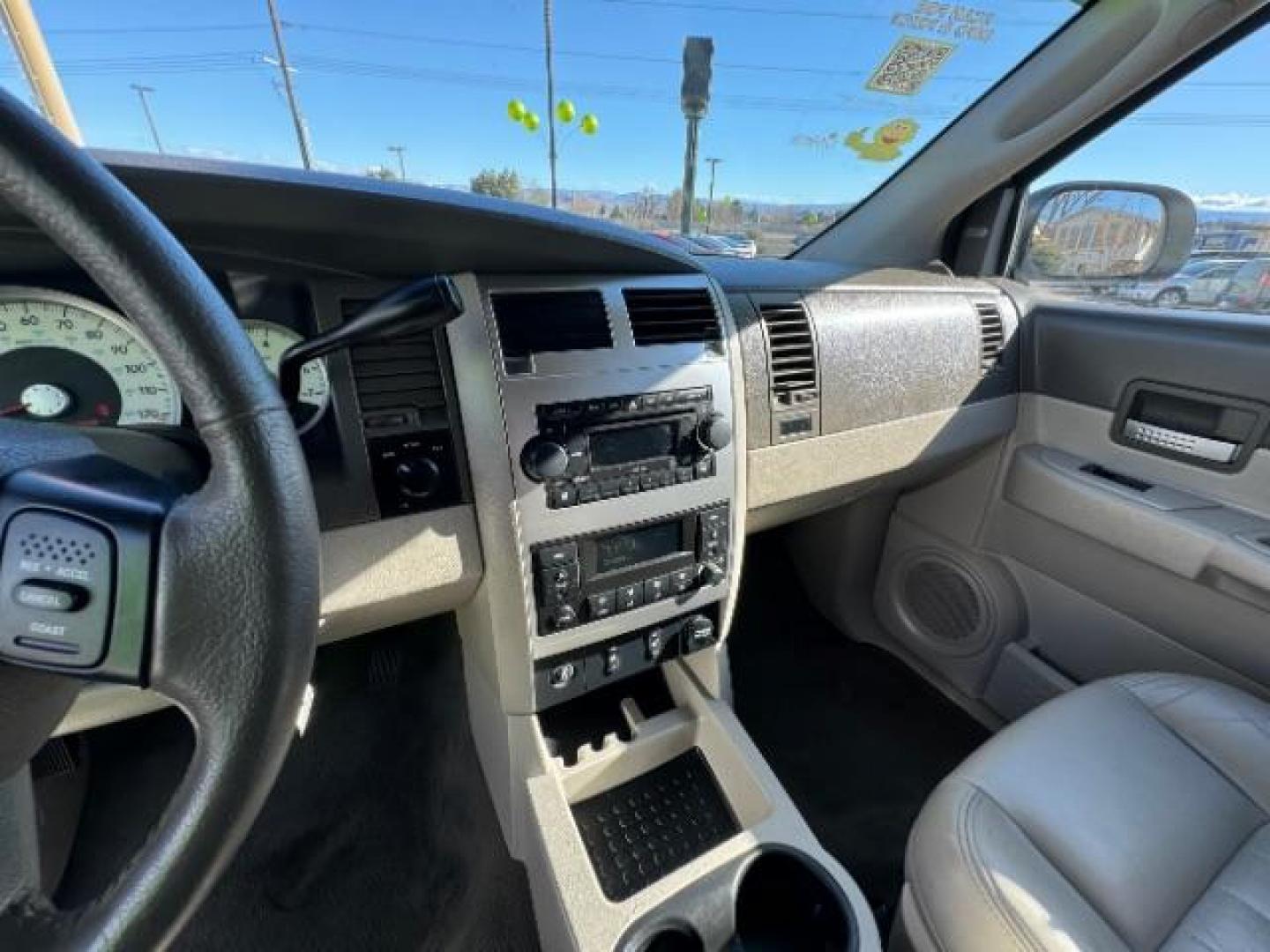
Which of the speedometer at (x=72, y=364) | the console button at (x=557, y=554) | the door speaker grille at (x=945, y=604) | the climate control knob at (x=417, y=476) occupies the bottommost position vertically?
the door speaker grille at (x=945, y=604)

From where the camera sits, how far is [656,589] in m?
1.18

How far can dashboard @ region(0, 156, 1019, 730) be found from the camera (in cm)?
78

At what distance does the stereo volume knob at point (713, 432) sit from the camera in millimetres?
1113

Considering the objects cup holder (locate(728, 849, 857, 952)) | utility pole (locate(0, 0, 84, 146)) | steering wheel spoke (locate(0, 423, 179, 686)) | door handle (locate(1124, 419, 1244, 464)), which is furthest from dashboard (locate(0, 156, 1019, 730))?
utility pole (locate(0, 0, 84, 146))

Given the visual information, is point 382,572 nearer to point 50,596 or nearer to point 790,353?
point 50,596

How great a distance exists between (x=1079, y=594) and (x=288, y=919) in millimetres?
2076

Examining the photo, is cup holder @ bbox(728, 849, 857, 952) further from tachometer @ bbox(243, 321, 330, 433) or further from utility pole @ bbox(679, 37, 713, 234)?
utility pole @ bbox(679, 37, 713, 234)

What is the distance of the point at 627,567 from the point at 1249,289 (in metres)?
1.73

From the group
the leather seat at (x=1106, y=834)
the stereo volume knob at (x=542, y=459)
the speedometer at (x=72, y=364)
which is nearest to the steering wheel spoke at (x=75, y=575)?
the speedometer at (x=72, y=364)

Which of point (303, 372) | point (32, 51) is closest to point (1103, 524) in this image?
point (303, 372)

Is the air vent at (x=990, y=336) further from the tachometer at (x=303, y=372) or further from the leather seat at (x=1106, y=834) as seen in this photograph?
the tachometer at (x=303, y=372)

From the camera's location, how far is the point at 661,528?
3.79 ft

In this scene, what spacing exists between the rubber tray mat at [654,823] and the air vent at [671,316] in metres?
0.88

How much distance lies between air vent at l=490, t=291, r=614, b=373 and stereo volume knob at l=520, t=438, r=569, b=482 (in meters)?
0.12
